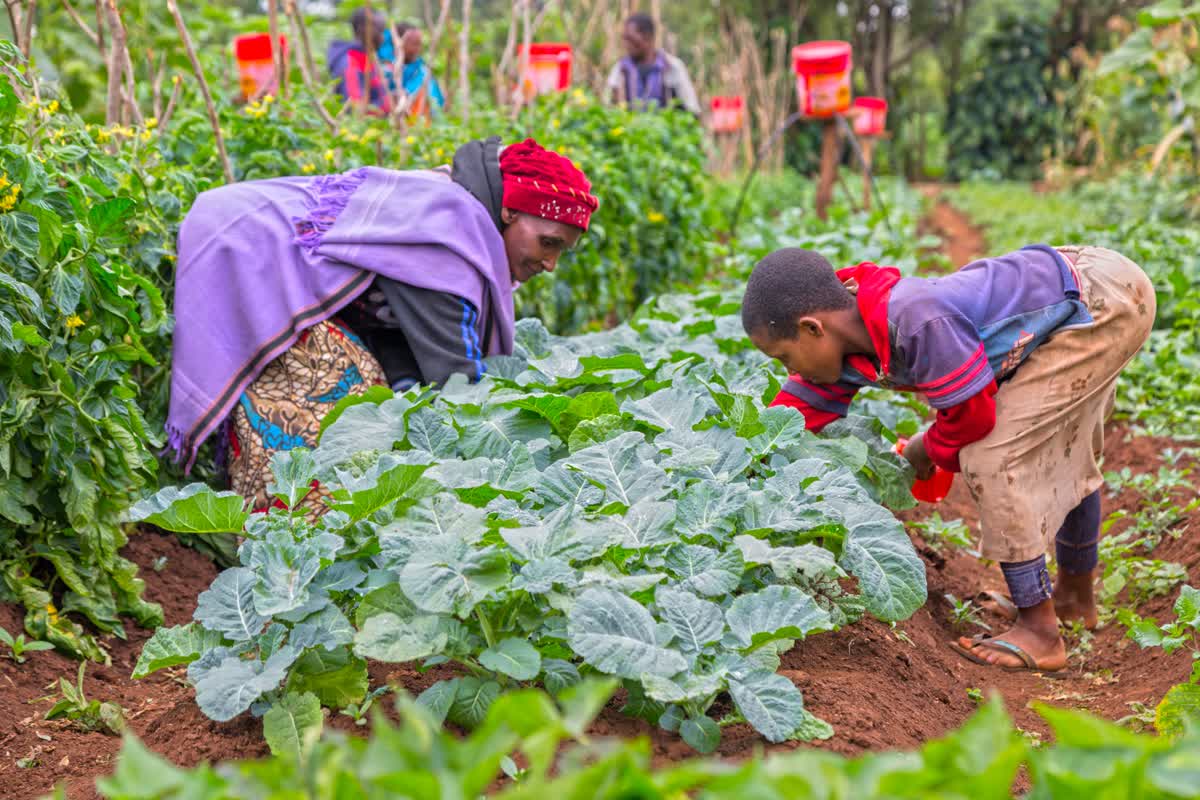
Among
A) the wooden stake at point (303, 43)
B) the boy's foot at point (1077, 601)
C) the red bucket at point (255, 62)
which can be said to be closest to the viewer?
the boy's foot at point (1077, 601)

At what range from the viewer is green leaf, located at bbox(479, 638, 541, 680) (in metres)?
1.85

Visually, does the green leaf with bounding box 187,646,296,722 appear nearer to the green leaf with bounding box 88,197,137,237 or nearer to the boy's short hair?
the green leaf with bounding box 88,197,137,237

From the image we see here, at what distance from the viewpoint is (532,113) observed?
19.6ft

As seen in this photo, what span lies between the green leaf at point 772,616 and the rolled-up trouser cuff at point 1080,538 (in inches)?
58.4

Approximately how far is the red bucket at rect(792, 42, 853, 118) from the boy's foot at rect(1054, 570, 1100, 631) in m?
→ 5.98

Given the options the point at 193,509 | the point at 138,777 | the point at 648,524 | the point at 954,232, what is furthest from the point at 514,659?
the point at 954,232

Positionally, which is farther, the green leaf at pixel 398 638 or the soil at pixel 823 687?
the soil at pixel 823 687

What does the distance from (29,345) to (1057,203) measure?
40.2 feet

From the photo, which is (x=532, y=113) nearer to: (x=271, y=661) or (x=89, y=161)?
(x=89, y=161)

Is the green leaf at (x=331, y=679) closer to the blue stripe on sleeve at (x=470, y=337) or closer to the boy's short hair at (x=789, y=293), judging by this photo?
the boy's short hair at (x=789, y=293)

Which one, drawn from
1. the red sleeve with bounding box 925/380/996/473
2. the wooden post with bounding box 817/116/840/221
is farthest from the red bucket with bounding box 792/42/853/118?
the red sleeve with bounding box 925/380/996/473

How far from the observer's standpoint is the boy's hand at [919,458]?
125 inches

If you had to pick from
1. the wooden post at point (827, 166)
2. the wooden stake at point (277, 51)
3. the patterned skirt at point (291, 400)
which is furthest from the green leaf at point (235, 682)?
the wooden post at point (827, 166)

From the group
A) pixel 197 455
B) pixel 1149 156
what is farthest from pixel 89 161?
pixel 1149 156
